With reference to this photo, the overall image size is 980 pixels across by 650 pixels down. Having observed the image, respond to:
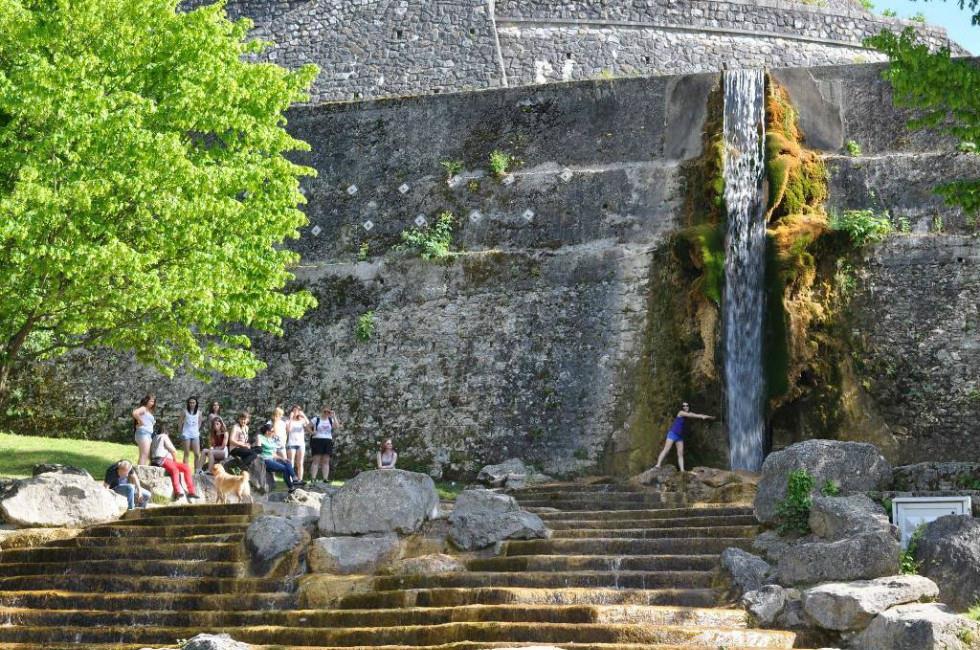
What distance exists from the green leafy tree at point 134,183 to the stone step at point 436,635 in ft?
12.7

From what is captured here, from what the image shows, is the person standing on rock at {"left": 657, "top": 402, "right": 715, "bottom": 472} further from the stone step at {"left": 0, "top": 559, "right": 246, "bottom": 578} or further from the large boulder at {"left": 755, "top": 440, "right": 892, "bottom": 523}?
the stone step at {"left": 0, "top": 559, "right": 246, "bottom": 578}

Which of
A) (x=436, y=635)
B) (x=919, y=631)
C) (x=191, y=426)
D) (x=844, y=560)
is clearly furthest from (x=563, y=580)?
(x=191, y=426)

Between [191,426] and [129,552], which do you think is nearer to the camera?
[129,552]

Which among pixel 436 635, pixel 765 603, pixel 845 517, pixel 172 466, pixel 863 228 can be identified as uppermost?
pixel 863 228

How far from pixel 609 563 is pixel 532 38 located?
17010 millimetres

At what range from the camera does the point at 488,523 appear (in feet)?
41.6

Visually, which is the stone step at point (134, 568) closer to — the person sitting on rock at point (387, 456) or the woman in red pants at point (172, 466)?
the woman in red pants at point (172, 466)

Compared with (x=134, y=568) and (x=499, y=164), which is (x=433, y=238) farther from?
(x=134, y=568)

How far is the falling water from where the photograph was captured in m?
17.6

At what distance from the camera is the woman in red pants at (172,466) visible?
1570cm

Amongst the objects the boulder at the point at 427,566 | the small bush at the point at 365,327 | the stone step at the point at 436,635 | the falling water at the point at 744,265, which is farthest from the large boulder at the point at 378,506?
the small bush at the point at 365,327

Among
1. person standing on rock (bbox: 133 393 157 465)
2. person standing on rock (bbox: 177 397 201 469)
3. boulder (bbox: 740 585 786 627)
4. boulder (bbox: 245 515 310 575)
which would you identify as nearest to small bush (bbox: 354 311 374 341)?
person standing on rock (bbox: 177 397 201 469)

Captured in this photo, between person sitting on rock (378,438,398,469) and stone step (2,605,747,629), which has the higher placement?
person sitting on rock (378,438,398,469)

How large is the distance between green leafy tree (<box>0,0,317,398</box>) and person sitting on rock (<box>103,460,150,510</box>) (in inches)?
58.2
